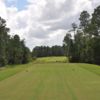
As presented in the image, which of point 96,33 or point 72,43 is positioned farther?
point 72,43

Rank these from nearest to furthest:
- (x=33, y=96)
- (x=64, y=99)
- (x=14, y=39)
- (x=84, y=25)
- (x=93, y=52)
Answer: (x=64, y=99) → (x=33, y=96) → (x=93, y=52) → (x=84, y=25) → (x=14, y=39)

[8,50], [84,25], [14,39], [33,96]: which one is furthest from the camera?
[14,39]

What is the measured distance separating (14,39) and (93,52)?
53871mm

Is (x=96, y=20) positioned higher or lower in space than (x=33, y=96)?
higher

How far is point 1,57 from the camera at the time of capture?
102938mm

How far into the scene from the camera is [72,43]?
144 m

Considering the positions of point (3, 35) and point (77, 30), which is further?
point (77, 30)

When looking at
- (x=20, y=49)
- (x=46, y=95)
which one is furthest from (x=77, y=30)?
(x=46, y=95)

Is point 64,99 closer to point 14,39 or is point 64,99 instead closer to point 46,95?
point 46,95

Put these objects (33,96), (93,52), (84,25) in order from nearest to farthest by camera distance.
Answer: (33,96) < (93,52) < (84,25)

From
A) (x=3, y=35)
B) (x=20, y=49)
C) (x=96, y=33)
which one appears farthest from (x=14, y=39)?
(x=96, y=33)

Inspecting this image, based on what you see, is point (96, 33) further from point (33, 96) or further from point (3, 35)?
point (33, 96)

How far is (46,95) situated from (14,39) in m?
123

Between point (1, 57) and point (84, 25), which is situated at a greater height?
point (84, 25)
